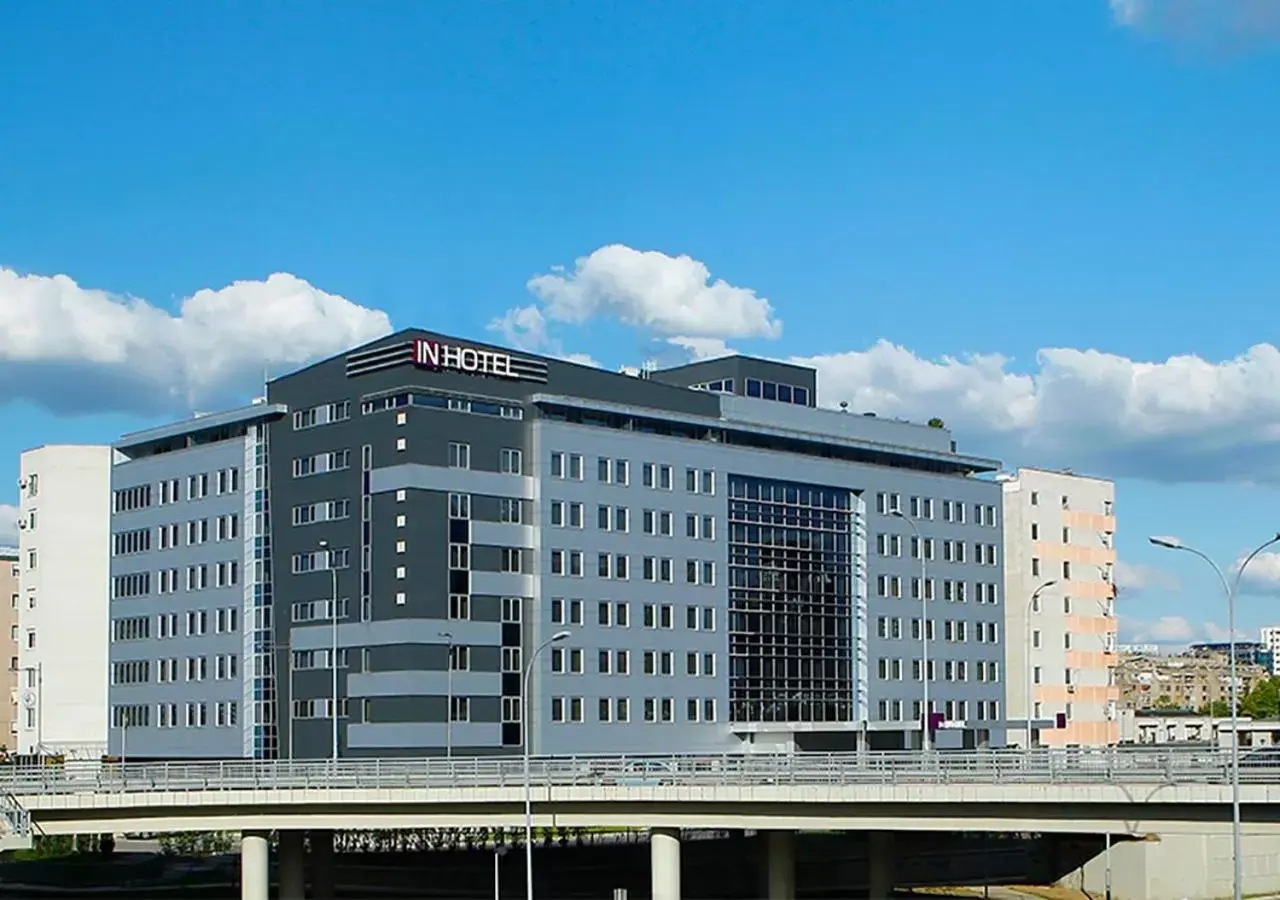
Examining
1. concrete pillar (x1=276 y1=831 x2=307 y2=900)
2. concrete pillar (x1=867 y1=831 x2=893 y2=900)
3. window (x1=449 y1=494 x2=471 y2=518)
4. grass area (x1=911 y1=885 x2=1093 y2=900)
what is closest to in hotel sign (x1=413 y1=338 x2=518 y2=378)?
window (x1=449 y1=494 x2=471 y2=518)

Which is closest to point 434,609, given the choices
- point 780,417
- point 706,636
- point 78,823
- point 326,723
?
point 326,723

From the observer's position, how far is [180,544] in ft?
427

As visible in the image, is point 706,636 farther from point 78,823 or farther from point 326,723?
point 78,823

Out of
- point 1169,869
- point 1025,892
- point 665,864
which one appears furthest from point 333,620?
point 1169,869

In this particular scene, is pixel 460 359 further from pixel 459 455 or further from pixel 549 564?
pixel 549 564

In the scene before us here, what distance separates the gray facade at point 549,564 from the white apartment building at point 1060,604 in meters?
32.9

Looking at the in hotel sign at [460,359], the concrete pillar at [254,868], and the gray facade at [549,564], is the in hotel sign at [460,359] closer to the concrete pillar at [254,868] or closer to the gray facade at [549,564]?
the gray facade at [549,564]

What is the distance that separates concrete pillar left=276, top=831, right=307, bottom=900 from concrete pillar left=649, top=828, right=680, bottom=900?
52.9 ft

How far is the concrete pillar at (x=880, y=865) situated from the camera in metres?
77.2

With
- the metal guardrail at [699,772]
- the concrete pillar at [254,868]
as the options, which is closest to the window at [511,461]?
the metal guardrail at [699,772]

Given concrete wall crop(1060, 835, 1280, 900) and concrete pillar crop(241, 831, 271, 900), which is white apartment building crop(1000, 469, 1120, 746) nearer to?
concrete wall crop(1060, 835, 1280, 900)

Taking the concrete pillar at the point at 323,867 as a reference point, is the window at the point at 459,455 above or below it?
above

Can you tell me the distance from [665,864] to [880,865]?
13.7 m

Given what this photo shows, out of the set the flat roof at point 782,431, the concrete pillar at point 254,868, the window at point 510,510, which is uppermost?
the flat roof at point 782,431
